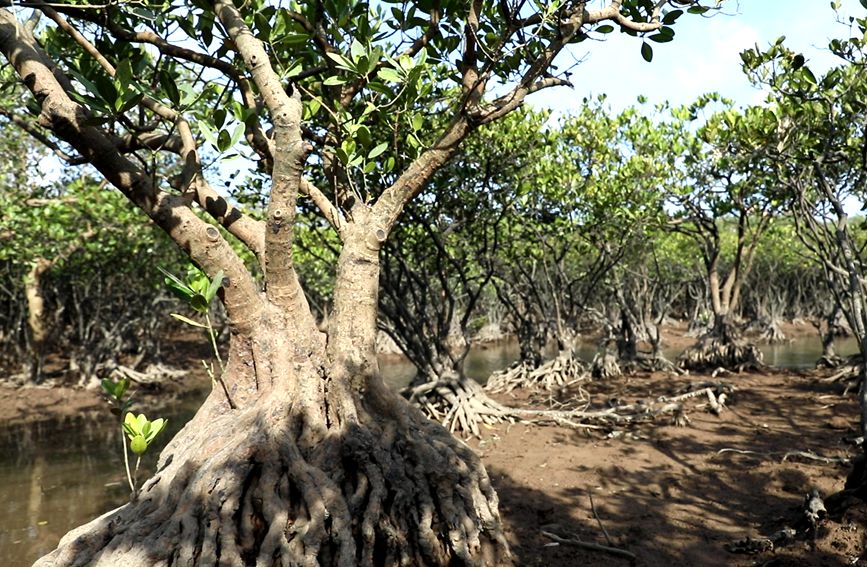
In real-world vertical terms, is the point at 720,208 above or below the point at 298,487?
above

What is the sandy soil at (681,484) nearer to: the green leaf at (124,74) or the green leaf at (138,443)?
the green leaf at (138,443)

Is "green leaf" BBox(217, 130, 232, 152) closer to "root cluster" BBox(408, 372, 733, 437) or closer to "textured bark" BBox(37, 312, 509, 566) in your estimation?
"textured bark" BBox(37, 312, 509, 566)

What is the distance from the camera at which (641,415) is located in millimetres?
8562

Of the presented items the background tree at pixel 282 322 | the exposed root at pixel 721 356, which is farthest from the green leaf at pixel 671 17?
the exposed root at pixel 721 356

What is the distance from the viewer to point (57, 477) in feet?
34.4

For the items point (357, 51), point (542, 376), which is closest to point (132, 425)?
point (357, 51)

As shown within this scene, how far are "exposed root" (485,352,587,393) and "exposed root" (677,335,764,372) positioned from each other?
9.94 ft

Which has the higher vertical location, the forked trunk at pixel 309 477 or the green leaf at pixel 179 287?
the green leaf at pixel 179 287

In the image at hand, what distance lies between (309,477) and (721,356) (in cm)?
1447

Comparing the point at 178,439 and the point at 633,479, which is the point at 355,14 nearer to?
the point at 178,439

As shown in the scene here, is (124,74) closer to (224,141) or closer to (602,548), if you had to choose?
(224,141)

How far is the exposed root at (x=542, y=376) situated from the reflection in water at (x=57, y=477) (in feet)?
26.2

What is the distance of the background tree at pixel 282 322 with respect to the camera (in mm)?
3795

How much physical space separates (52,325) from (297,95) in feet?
71.9
